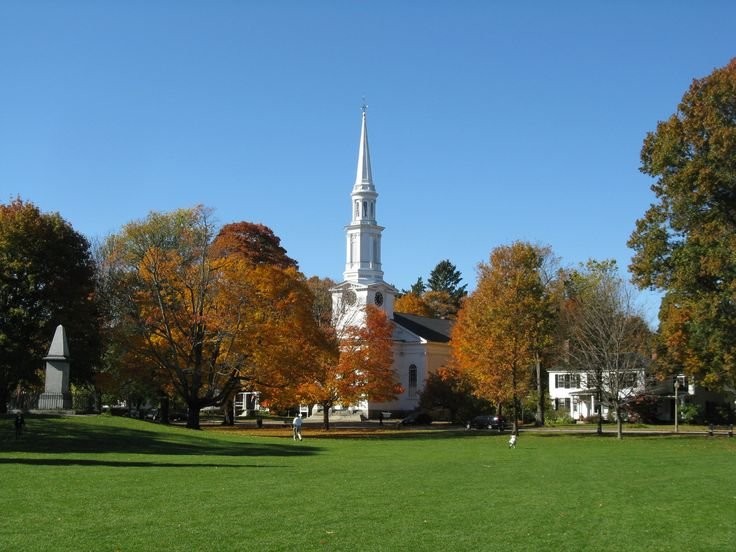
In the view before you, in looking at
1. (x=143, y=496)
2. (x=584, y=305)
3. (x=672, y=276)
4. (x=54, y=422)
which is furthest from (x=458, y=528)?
(x=584, y=305)

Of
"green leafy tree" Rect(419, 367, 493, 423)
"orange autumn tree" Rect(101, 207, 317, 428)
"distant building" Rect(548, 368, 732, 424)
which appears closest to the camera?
"orange autumn tree" Rect(101, 207, 317, 428)

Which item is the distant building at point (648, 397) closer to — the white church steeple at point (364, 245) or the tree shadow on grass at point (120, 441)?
the white church steeple at point (364, 245)

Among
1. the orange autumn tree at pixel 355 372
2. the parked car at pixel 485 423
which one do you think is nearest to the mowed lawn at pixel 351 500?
the orange autumn tree at pixel 355 372

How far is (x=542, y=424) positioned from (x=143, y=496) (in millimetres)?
55418

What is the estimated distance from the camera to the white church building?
85.7 meters

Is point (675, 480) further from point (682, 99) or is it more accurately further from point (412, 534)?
point (682, 99)

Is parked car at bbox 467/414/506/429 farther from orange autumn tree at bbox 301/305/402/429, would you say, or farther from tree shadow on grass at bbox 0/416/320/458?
tree shadow on grass at bbox 0/416/320/458

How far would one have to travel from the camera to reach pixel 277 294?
5516 centimetres

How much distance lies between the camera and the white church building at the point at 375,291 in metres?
85.7

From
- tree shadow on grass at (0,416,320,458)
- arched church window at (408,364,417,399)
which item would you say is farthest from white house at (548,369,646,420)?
tree shadow on grass at (0,416,320,458)

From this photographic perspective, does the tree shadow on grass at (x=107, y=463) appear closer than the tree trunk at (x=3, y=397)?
Yes

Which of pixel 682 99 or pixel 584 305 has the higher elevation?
pixel 682 99

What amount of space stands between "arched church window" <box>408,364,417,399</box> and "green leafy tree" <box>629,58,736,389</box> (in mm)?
43469

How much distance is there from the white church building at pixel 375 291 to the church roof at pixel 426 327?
148mm
